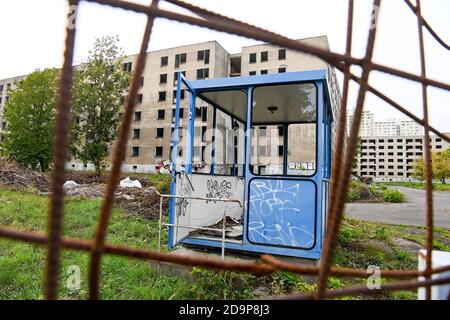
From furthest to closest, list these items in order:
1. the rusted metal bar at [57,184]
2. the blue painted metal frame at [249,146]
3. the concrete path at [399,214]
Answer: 1. the concrete path at [399,214]
2. the blue painted metal frame at [249,146]
3. the rusted metal bar at [57,184]

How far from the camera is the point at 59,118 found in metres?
0.62

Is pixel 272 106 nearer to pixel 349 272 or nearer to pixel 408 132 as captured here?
pixel 349 272

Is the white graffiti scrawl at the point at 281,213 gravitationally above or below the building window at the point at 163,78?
below

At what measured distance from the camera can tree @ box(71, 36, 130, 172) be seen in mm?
21141

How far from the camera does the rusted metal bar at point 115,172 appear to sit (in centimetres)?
66

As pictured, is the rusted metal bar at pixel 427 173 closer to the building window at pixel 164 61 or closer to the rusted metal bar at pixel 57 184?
the rusted metal bar at pixel 57 184

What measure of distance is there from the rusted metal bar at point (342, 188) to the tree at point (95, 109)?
896 inches

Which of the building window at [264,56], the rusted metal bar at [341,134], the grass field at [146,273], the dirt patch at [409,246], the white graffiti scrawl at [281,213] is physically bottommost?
the dirt patch at [409,246]

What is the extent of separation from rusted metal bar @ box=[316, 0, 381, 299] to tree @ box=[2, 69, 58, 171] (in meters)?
27.1

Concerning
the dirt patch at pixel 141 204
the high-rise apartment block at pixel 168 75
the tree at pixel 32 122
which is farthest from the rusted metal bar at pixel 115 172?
the high-rise apartment block at pixel 168 75

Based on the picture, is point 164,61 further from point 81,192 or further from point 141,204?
point 141,204

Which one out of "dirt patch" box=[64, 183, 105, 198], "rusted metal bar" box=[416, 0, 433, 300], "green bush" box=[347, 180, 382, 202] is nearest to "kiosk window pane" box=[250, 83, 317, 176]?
"rusted metal bar" box=[416, 0, 433, 300]
